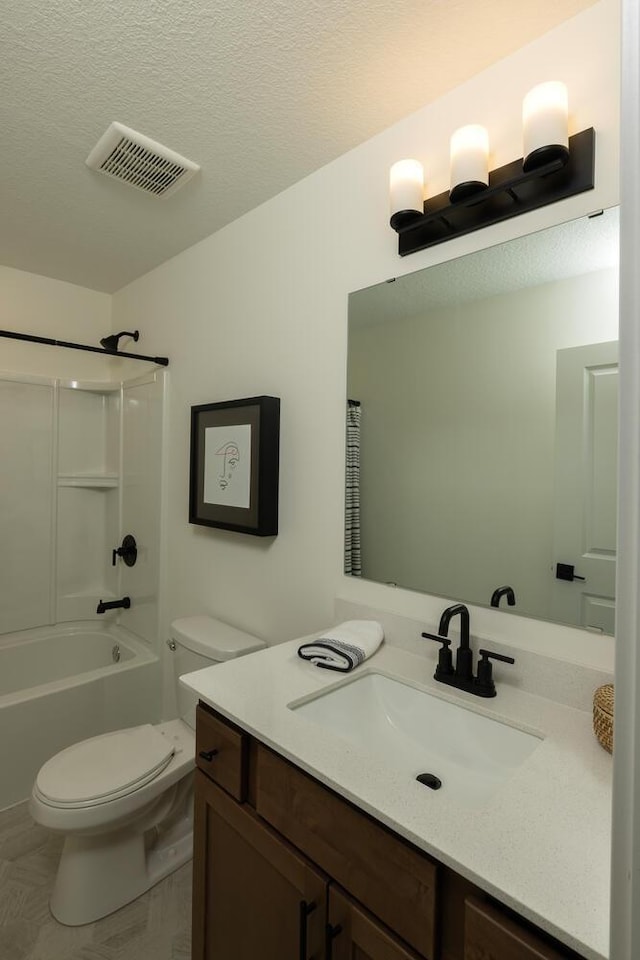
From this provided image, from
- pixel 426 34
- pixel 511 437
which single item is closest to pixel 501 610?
pixel 511 437

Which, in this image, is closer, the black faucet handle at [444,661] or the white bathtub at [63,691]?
the black faucet handle at [444,661]

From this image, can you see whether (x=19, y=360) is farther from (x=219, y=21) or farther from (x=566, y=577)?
(x=566, y=577)

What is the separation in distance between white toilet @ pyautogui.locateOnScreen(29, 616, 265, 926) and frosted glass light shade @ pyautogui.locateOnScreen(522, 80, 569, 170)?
1.64 meters

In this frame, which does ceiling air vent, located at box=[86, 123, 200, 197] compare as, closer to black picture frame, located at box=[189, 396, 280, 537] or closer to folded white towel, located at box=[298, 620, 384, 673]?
black picture frame, located at box=[189, 396, 280, 537]

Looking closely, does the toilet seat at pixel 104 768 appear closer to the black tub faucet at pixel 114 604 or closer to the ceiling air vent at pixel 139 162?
the black tub faucet at pixel 114 604

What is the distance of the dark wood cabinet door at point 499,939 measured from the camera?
0.60 m

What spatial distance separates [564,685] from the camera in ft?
3.58

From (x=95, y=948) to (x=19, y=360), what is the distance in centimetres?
262

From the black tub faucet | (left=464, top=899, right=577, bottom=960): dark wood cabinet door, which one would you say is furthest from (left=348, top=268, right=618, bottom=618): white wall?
the black tub faucet

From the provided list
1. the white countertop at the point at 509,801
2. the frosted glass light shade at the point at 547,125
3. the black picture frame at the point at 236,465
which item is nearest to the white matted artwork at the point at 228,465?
the black picture frame at the point at 236,465

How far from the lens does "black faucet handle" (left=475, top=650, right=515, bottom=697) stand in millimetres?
1128

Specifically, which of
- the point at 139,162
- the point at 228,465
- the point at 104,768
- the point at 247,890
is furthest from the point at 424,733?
the point at 139,162

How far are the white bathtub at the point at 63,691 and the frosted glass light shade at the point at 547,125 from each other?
2.45 metres

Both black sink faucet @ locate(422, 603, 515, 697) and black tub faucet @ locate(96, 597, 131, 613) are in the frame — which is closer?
black sink faucet @ locate(422, 603, 515, 697)
